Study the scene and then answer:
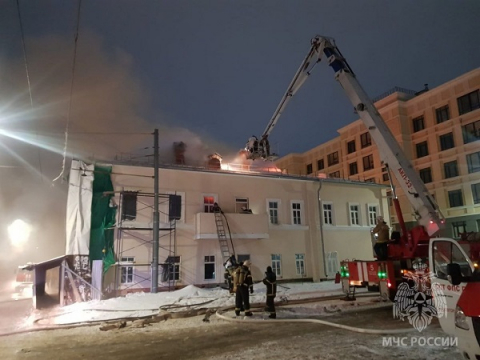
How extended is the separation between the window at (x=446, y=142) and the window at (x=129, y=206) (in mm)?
29741

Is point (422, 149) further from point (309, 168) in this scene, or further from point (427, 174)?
point (309, 168)

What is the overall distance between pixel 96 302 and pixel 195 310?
14.0ft

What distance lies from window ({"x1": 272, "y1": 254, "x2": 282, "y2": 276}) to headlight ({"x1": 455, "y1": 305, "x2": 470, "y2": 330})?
16211mm

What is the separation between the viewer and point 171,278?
57.2 feet

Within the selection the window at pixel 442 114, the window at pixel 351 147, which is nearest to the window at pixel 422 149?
the window at pixel 442 114

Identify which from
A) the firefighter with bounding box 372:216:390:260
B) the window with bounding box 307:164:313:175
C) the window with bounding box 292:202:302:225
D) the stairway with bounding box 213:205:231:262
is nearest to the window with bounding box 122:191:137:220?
the stairway with bounding box 213:205:231:262

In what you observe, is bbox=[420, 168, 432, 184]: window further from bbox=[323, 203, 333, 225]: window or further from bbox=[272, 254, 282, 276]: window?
bbox=[272, 254, 282, 276]: window

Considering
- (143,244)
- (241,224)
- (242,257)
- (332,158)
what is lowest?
(242,257)

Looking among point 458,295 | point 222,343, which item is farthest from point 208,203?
point 458,295

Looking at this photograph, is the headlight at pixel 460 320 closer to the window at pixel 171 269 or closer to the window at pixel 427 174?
the window at pixel 171 269

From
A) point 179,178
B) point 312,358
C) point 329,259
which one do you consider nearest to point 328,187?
point 329,259

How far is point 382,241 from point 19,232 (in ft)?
98.9

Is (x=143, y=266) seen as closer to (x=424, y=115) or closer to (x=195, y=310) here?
(x=195, y=310)

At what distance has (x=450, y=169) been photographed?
32.9m
